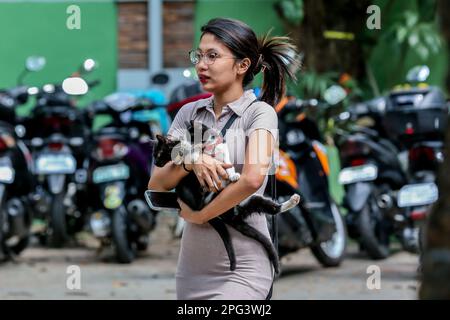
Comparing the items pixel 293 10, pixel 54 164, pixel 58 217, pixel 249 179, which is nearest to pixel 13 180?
pixel 54 164

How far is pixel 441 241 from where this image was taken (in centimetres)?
220

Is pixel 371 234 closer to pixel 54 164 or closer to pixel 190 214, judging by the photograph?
pixel 54 164

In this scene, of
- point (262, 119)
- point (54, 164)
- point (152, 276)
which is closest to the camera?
point (262, 119)

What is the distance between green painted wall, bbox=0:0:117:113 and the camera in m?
11.4

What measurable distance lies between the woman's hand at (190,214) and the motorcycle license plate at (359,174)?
17.7 ft

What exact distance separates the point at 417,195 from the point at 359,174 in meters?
0.91

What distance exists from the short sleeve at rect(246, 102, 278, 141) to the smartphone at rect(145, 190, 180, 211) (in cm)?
35

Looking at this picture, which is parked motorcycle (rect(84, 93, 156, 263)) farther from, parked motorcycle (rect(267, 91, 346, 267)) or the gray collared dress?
the gray collared dress

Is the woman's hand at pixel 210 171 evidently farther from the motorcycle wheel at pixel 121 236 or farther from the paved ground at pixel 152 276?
the motorcycle wheel at pixel 121 236

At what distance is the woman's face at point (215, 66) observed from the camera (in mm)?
3611

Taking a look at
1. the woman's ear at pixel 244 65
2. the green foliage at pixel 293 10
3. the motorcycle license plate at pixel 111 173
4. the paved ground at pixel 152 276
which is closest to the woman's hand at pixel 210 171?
the woman's ear at pixel 244 65

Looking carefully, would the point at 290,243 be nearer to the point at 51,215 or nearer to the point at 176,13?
the point at 51,215

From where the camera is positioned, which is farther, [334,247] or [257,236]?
[334,247]
